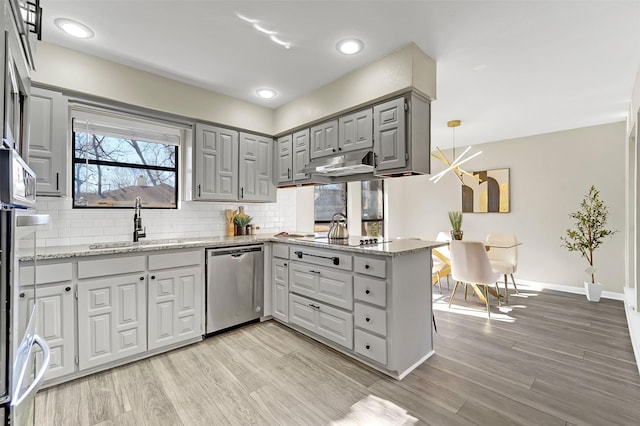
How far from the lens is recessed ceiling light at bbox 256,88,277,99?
10.6 ft

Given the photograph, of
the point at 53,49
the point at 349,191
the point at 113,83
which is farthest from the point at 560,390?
the point at 53,49

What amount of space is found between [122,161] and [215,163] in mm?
901

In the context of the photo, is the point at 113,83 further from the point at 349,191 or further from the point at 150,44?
the point at 349,191

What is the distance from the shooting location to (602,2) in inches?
73.1

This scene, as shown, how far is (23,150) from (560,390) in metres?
3.24

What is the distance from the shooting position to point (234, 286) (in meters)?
2.96

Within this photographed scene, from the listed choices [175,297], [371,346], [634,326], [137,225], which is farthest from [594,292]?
[137,225]

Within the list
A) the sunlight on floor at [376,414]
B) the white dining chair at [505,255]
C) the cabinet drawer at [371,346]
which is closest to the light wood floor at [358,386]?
the sunlight on floor at [376,414]

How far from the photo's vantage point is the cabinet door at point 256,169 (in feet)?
11.5

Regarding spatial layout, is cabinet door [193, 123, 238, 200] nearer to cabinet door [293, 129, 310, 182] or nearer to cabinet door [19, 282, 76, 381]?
cabinet door [293, 129, 310, 182]

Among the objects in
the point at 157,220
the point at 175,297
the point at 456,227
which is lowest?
the point at 175,297

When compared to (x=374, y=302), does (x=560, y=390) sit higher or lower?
lower

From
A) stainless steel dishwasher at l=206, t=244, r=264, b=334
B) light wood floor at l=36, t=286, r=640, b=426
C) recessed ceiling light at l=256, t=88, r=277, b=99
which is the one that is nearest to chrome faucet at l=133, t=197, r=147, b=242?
Result: stainless steel dishwasher at l=206, t=244, r=264, b=334

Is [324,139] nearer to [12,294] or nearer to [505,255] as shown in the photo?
[12,294]
